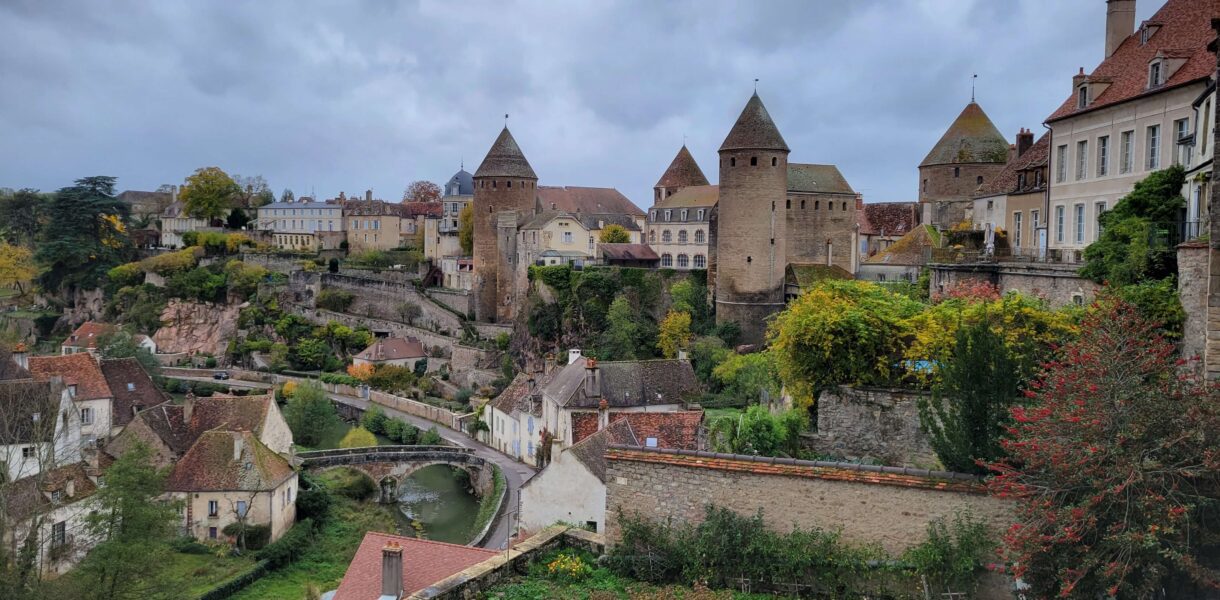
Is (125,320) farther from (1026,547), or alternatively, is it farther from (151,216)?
(1026,547)

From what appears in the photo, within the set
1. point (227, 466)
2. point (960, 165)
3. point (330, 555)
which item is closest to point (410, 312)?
point (227, 466)

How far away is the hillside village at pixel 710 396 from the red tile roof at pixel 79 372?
135mm

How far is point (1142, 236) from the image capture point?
51.3ft

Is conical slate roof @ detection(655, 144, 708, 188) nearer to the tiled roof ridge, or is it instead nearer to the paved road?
the paved road

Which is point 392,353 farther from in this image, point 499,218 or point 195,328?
point 195,328

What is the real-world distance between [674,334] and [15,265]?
60.4m

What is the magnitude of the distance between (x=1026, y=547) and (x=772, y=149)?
1215 inches

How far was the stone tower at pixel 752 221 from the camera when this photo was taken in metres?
38.1

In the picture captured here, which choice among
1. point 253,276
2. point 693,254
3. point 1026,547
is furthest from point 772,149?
point 253,276

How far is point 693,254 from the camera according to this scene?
4734 cm

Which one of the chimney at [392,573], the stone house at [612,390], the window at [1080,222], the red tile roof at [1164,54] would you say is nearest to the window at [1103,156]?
the red tile roof at [1164,54]

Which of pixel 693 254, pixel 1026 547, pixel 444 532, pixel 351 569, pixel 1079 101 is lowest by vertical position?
pixel 444 532

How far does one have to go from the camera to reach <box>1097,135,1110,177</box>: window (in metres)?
20.4

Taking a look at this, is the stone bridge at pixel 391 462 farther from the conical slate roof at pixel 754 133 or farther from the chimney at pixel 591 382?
the conical slate roof at pixel 754 133
